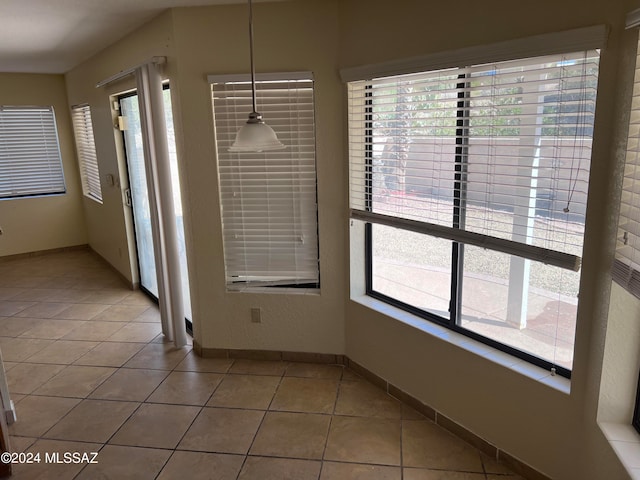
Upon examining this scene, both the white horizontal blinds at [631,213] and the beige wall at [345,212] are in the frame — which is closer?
the white horizontal blinds at [631,213]

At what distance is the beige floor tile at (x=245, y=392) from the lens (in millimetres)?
2926

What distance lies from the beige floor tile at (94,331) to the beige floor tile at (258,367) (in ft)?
4.34

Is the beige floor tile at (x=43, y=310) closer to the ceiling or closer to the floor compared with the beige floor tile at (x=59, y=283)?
closer to the floor

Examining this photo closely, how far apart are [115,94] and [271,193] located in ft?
7.35

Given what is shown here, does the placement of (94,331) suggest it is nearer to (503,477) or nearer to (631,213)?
(503,477)

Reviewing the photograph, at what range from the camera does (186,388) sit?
3.11 m

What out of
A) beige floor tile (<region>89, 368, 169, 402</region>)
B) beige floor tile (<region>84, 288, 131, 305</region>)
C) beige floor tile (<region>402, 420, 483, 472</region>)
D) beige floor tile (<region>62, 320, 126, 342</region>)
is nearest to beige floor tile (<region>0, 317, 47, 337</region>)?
beige floor tile (<region>62, 320, 126, 342</region>)

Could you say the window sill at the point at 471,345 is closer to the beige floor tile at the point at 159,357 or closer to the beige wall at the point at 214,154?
the beige wall at the point at 214,154

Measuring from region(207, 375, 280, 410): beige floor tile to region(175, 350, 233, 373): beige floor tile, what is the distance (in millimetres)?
146

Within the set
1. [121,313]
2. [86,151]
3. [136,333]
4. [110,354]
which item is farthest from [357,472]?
[86,151]

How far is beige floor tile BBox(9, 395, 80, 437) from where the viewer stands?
2719mm

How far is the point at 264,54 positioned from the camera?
9.65 feet

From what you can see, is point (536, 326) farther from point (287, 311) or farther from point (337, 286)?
point (287, 311)

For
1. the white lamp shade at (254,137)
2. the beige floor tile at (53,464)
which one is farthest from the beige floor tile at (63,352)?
the white lamp shade at (254,137)
